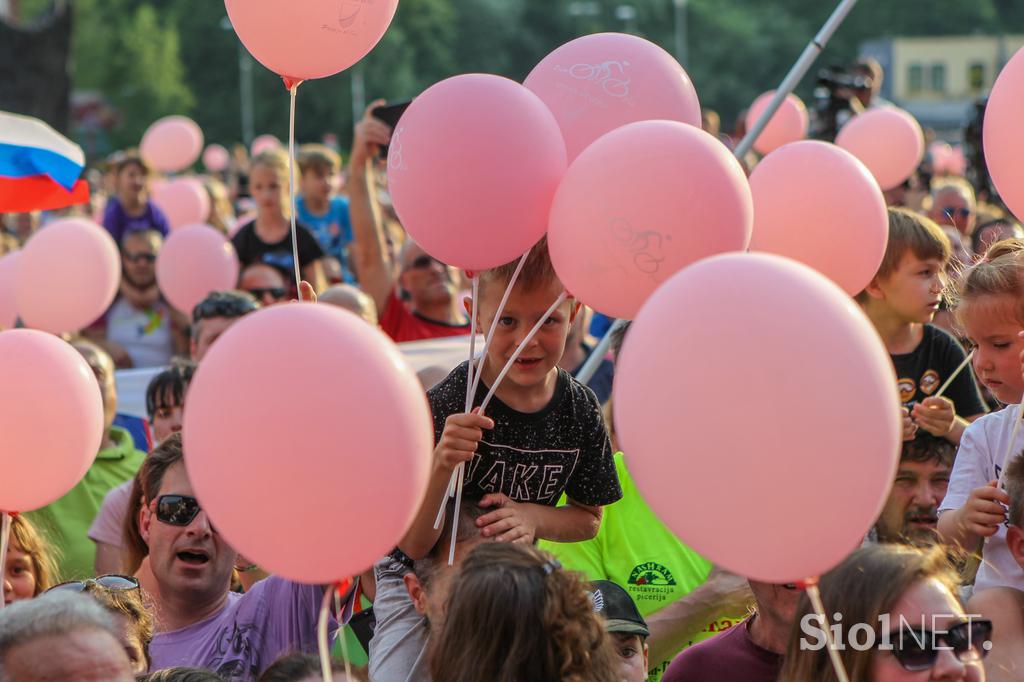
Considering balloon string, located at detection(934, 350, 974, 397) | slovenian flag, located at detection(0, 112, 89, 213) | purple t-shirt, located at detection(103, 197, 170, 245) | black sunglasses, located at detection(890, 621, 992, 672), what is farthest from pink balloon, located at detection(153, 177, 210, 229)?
black sunglasses, located at detection(890, 621, 992, 672)

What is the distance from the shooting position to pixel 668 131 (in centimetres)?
282

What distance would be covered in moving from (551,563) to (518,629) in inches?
6.7

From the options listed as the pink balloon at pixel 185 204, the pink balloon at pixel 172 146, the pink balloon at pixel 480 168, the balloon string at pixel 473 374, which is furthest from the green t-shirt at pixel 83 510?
the pink balloon at pixel 172 146

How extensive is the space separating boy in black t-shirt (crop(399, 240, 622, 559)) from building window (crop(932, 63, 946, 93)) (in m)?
63.7

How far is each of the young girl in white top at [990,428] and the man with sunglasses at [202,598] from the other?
1.67 m

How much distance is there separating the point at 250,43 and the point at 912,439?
87.4 inches

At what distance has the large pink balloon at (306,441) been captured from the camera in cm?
218

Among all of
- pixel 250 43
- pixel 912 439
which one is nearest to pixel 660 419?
pixel 250 43

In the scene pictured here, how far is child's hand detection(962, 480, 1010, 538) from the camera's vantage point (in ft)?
9.95

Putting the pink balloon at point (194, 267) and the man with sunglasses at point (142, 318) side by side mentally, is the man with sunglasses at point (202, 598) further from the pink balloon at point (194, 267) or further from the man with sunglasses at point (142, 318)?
the man with sunglasses at point (142, 318)

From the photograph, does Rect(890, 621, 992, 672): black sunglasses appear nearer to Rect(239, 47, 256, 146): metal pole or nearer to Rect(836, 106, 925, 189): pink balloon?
Rect(836, 106, 925, 189): pink balloon

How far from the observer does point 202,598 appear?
3768 millimetres

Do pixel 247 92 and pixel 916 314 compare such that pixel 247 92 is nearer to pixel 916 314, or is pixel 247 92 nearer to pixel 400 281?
pixel 400 281

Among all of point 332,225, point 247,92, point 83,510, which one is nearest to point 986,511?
point 83,510
